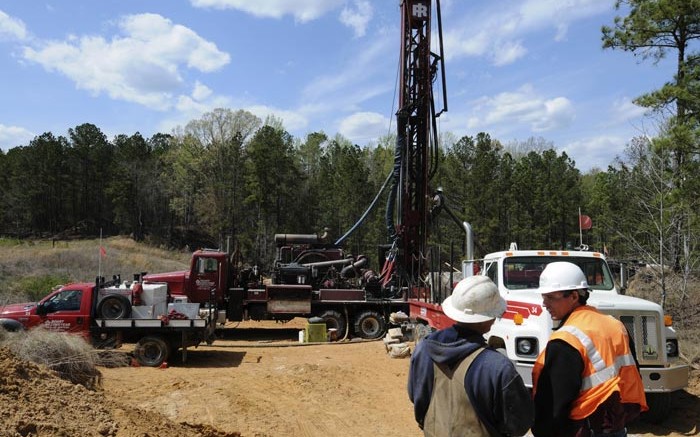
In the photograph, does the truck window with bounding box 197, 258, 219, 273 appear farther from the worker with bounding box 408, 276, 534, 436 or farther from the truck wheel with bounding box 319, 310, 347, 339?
the worker with bounding box 408, 276, 534, 436

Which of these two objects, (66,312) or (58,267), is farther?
(58,267)

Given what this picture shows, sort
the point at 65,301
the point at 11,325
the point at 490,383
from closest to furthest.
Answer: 1. the point at 490,383
2. the point at 11,325
3. the point at 65,301

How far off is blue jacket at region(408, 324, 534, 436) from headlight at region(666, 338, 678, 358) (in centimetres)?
552

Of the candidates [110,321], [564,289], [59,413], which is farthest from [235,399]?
[564,289]

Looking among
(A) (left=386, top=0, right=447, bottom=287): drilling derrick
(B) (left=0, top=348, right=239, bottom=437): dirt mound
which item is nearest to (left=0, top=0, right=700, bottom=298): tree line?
(A) (left=386, top=0, right=447, bottom=287): drilling derrick

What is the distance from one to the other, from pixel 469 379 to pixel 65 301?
12.0 meters

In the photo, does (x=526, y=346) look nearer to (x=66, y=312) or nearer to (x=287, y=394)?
(x=287, y=394)

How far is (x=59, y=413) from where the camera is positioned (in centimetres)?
566

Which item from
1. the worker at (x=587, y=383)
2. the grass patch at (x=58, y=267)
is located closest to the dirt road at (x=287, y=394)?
the worker at (x=587, y=383)

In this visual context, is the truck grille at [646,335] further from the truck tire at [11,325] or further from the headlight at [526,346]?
the truck tire at [11,325]

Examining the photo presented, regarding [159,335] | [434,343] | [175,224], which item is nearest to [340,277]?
[159,335]

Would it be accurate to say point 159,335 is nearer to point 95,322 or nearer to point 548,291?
point 95,322

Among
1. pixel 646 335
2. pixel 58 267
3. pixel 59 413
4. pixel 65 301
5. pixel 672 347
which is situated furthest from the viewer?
pixel 58 267

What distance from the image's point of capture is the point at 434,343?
9.13ft
